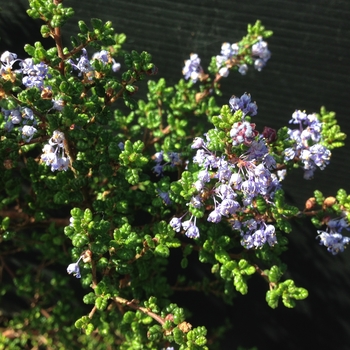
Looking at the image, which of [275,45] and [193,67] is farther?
[275,45]

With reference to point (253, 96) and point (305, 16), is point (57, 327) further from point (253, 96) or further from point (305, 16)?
point (305, 16)

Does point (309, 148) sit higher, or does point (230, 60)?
point (230, 60)

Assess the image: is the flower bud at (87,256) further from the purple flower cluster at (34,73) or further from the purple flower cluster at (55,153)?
the purple flower cluster at (34,73)

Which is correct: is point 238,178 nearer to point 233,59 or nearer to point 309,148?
point 309,148

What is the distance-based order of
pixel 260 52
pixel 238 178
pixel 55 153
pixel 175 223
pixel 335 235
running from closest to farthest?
pixel 238 178 < pixel 55 153 < pixel 175 223 < pixel 335 235 < pixel 260 52

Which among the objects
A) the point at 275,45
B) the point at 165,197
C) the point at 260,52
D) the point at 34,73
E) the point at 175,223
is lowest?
the point at 175,223

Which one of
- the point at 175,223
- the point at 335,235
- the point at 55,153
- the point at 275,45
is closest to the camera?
the point at 55,153

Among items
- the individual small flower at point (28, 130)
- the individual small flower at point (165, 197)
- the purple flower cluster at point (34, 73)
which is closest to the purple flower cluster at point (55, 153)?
the individual small flower at point (28, 130)

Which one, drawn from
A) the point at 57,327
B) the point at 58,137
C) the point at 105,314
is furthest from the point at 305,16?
the point at 57,327

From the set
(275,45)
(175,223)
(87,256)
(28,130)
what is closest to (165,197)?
(175,223)
